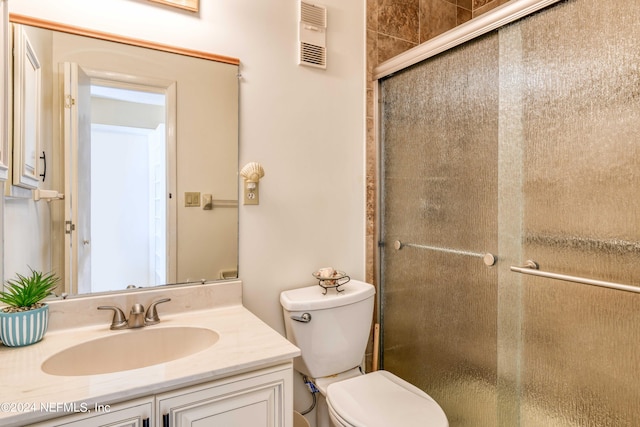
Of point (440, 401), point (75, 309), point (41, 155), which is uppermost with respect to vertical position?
point (41, 155)

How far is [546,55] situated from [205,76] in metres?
1.22

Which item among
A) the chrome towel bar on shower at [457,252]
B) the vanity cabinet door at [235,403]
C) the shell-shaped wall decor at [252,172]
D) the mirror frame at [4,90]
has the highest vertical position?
the mirror frame at [4,90]

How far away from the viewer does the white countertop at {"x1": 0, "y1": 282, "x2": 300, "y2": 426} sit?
75 centimetres

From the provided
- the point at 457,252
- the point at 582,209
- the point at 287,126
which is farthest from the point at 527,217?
the point at 287,126

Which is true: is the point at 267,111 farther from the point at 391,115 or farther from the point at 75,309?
the point at 75,309

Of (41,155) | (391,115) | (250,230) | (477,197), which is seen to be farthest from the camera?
(391,115)

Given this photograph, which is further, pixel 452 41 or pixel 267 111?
pixel 267 111

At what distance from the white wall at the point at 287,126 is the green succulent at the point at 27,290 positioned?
65 centimetres

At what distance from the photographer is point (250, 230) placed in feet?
4.86

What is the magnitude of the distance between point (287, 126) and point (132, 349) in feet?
3.44

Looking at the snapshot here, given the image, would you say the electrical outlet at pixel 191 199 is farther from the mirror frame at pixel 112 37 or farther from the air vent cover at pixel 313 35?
the air vent cover at pixel 313 35

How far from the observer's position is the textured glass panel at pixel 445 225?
1.32 meters

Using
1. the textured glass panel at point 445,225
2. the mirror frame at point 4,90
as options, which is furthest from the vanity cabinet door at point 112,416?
the textured glass panel at point 445,225

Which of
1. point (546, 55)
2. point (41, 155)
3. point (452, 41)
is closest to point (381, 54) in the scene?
point (452, 41)
